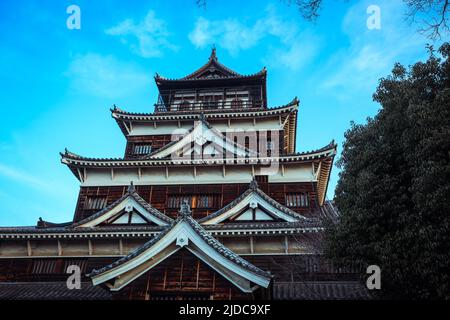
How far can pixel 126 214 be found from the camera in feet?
57.8

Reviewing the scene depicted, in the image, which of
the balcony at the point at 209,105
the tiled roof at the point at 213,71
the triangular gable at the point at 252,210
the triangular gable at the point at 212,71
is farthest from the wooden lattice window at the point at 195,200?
the triangular gable at the point at 212,71

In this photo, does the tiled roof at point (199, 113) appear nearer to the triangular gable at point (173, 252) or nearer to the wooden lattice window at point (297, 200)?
the wooden lattice window at point (297, 200)

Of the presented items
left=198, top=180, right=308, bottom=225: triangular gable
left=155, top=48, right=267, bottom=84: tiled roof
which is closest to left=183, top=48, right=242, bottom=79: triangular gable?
left=155, top=48, right=267, bottom=84: tiled roof

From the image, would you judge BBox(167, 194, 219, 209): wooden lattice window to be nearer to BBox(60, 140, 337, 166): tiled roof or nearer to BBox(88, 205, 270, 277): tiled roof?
BBox(60, 140, 337, 166): tiled roof

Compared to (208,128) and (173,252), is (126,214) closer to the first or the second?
(208,128)

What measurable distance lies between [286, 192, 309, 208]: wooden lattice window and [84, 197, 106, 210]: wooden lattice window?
34.3 feet

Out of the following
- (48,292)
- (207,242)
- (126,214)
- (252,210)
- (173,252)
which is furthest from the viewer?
(126,214)

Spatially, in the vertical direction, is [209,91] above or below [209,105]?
above

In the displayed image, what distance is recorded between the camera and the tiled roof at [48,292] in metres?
Result: 13.1

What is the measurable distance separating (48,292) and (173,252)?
727cm

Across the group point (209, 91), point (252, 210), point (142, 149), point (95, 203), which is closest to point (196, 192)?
point (252, 210)

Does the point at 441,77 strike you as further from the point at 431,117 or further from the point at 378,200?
the point at 378,200

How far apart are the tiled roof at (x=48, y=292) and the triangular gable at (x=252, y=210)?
5.58 m
